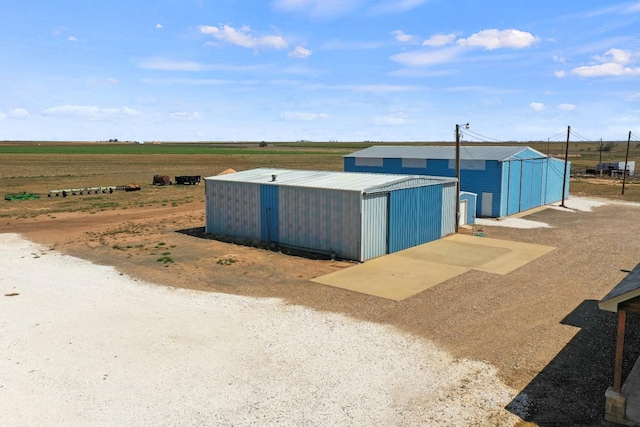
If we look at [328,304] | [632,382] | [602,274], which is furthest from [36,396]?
[602,274]

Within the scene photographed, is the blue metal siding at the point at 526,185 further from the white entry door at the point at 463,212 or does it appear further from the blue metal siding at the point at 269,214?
the blue metal siding at the point at 269,214

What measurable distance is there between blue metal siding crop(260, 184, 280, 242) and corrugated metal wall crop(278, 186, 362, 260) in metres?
0.39

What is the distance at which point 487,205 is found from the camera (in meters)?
38.8

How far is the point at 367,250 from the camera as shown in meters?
24.2

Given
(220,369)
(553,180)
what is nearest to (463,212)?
(553,180)

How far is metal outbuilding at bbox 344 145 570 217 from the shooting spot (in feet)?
127

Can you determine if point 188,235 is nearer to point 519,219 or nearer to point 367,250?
point 367,250

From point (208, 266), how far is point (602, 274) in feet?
57.6

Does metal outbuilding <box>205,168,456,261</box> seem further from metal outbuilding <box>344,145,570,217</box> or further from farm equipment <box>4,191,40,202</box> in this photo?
farm equipment <box>4,191,40,202</box>

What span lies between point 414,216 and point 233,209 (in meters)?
10.8

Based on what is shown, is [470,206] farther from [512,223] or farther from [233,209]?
[233,209]

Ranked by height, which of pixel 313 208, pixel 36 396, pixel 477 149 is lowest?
pixel 36 396

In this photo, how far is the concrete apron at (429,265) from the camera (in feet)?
65.6

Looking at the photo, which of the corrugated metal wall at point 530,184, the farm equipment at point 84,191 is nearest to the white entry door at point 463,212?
the corrugated metal wall at point 530,184
